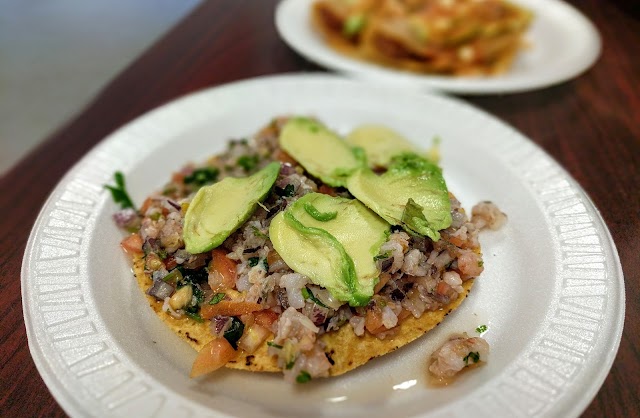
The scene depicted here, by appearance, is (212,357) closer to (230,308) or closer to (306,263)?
(230,308)

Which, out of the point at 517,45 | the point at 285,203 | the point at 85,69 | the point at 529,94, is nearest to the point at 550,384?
the point at 285,203

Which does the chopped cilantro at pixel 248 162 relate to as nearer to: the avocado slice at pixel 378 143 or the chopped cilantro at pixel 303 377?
the avocado slice at pixel 378 143

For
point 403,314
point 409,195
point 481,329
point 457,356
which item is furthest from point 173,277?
point 481,329

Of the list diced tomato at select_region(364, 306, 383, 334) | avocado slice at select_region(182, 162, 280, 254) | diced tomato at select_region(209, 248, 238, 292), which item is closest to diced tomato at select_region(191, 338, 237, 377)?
diced tomato at select_region(209, 248, 238, 292)

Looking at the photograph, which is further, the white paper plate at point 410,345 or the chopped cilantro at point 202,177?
the chopped cilantro at point 202,177

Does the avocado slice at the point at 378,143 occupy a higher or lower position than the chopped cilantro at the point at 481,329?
higher

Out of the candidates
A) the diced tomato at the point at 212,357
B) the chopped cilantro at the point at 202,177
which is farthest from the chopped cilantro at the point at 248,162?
the diced tomato at the point at 212,357

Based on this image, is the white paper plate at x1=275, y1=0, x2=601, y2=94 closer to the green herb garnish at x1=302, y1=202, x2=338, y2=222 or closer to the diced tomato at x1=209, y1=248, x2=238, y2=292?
the green herb garnish at x1=302, y1=202, x2=338, y2=222
